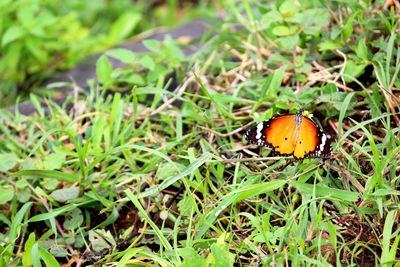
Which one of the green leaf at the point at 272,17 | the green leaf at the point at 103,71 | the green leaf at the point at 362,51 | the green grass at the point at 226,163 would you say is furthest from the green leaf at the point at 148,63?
the green leaf at the point at 362,51

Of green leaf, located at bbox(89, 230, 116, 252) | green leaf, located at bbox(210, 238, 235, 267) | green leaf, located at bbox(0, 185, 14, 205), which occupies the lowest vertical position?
green leaf, located at bbox(89, 230, 116, 252)

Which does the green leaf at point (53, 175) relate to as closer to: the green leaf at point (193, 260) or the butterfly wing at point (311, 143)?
the green leaf at point (193, 260)

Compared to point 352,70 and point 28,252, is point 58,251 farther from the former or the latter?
point 352,70

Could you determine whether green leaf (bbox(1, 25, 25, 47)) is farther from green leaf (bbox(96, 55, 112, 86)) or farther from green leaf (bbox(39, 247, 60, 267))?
green leaf (bbox(39, 247, 60, 267))

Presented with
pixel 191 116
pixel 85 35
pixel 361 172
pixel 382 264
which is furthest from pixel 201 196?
pixel 85 35

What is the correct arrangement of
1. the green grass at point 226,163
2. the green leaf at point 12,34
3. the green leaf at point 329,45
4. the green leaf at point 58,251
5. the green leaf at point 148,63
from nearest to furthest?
the green grass at point 226,163, the green leaf at point 58,251, the green leaf at point 329,45, the green leaf at point 148,63, the green leaf at point 12,34

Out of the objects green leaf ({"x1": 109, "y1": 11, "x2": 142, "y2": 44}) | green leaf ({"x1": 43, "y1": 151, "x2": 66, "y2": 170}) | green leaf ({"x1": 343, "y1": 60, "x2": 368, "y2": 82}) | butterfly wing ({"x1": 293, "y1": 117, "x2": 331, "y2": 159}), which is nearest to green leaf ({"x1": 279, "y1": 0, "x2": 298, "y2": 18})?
green leaf ({"x1": 343, "y1": 60, "x2": 368, "y2": 82})

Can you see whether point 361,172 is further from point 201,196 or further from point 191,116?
point 191,116
